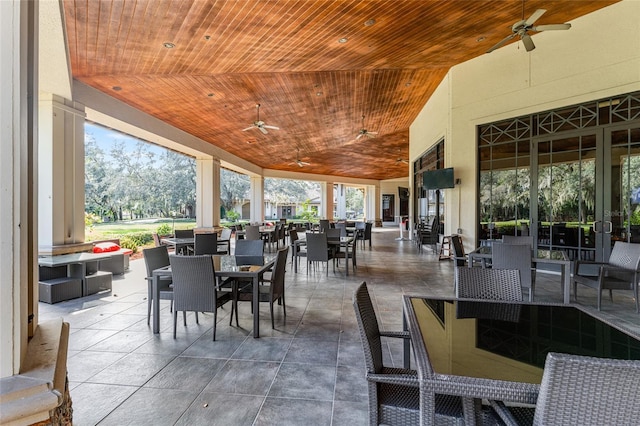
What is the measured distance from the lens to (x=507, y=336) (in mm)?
1577

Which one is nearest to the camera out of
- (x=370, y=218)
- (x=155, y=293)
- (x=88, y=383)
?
(x=88, y=383)

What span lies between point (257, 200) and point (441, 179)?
999 centimetres

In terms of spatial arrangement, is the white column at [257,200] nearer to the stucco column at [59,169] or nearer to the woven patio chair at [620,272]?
the stucco column at [59,169]

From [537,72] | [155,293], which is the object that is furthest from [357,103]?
[155,293]

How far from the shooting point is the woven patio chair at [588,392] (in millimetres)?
904

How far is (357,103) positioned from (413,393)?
7.78 m

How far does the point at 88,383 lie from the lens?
237 cm

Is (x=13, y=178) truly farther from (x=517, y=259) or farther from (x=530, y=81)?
(x=530, y=81)

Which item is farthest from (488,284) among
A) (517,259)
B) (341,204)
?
(341,204)

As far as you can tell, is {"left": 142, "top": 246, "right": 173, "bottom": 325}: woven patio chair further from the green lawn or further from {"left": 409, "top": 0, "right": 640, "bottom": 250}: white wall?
{"left": 409, "top": 0, "right": 640, "bottom": 250}: white wall

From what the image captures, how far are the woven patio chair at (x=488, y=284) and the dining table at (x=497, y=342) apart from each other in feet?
0.56

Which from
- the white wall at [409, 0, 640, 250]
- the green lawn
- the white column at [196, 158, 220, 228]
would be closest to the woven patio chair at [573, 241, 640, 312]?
the white wall at [409, 0, 640, 250]

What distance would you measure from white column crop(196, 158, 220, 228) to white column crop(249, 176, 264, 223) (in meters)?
4.64

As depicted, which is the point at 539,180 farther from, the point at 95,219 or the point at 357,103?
the point at 95,219
